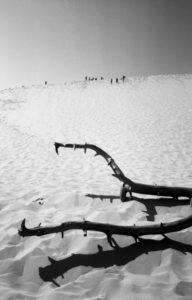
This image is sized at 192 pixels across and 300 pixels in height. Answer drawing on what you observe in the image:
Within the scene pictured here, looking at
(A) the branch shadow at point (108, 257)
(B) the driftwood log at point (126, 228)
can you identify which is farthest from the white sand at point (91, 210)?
(B) the driftwood log at point (126, 228)

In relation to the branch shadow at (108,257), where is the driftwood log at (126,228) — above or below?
above

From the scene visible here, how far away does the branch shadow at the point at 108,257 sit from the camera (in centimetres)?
335

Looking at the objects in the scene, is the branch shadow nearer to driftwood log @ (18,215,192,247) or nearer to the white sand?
the white sand

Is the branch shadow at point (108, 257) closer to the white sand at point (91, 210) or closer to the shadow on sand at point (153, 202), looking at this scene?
the white sand at point (91, 210)

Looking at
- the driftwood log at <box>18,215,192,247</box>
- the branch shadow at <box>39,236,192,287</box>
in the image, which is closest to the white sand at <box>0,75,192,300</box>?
the branch shadow at <box>39,236,192,287</box>

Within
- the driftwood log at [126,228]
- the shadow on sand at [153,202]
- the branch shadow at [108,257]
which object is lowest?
the branch shadow at [108,257]

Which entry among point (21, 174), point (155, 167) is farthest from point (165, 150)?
point (21, 174)

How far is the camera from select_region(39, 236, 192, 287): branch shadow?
3.35 meters

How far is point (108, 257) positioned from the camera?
3605 mm

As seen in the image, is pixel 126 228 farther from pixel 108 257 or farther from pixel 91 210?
pixel 91 210

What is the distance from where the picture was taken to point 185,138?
46.0ft

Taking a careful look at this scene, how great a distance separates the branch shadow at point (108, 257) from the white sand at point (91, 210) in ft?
0.04

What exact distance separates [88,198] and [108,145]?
8.04 metres

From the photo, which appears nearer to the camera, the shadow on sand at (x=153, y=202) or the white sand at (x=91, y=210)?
the white sand at (x=91, y=210)
